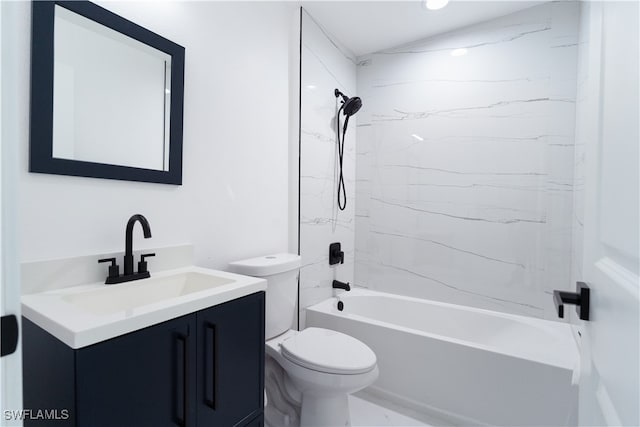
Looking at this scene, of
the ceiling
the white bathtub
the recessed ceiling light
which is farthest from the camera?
the ceiling

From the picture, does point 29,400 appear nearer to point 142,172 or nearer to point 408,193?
point 142,172

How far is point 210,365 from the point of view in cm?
97

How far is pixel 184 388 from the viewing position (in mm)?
890

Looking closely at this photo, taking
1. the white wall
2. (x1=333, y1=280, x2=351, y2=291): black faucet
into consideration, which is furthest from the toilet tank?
(x1=333, y1=280, x2=351, y2=291): black faucet

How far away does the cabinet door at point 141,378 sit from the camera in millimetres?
715

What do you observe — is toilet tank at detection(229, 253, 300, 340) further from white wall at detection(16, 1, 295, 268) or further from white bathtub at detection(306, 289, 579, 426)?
white bathtub at detection(306, 289, 579, 426)

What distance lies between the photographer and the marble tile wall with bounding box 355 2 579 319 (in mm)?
2045

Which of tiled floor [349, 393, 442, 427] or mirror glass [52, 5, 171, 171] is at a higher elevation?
mirror glass [52, 5, 171, 171]

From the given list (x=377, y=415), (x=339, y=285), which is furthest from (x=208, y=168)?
(x=377, y=415)

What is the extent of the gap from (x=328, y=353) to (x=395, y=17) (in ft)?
7.33

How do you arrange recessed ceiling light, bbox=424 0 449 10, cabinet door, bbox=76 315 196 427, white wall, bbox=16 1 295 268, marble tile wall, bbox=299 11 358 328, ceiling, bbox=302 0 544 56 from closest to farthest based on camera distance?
cabinet door, bbox=76 315 196 427
white wall, bbox=16 1 295 268
recessed ceiling light, bbox=424 0 449 10
ceiling, bbox=302 0 544 56
marble tile wall, bbox=299 11 358 328

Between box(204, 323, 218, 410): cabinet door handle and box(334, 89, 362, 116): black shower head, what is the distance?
1.95 m

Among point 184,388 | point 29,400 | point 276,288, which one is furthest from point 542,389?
point 29,400

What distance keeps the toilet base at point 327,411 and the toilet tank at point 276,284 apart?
39cm
